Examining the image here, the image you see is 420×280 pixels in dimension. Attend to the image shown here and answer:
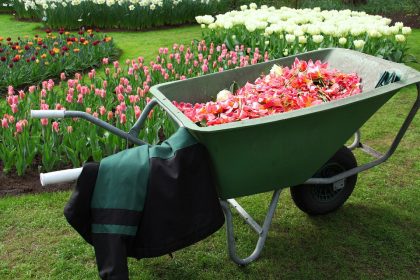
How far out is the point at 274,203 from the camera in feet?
7.50

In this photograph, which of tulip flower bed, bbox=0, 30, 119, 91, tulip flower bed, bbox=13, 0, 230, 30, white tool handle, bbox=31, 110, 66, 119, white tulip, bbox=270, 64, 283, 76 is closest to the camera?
white tool handle, bbox=31, 110, 66, 119

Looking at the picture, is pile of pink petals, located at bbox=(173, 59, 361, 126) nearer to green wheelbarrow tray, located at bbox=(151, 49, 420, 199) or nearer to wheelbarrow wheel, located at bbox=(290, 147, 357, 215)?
green wheelbarrow tray, located at bbox=(151, 49, 420, 199)

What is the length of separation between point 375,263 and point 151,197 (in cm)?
129

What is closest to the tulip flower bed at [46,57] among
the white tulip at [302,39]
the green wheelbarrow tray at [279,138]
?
the white tulip at [302,39]

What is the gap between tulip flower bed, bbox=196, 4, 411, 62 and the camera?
5.18 metres

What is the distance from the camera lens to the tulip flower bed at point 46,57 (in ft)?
16.7

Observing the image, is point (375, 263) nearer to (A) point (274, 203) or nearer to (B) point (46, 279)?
(A) point (274, 203)

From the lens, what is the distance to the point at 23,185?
10.3 ft

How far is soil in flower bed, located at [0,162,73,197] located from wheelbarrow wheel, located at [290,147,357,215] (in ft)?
4.74

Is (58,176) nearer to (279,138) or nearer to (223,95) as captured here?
(279,138)

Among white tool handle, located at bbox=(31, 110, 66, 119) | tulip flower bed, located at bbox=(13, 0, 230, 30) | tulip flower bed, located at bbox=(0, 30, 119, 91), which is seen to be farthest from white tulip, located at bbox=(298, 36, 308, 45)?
tulip flower bed, located at bbox=(13, 0, 230, 30)

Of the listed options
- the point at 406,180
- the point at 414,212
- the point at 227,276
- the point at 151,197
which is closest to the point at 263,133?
the point at 151,197

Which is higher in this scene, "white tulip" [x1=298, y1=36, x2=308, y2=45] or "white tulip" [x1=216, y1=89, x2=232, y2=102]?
"white tulip" [x1=216, y1=89, x2=232, y2=102]

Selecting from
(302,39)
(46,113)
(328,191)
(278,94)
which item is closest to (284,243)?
(328,191)
